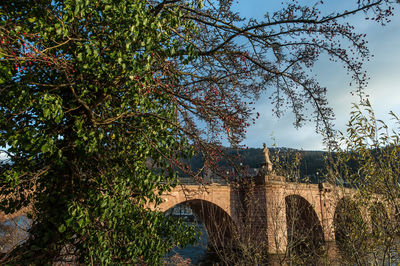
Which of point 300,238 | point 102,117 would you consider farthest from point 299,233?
point 102,117

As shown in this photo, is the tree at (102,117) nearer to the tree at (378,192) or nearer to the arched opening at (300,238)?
the tree at (378,192)

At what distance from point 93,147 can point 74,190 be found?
4.45ft

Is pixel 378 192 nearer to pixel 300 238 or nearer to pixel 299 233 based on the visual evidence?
pixel 300 238

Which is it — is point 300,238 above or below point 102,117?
below

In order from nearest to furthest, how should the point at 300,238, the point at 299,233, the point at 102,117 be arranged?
the point at 102,117
the point at 300,238
the point at 299,233

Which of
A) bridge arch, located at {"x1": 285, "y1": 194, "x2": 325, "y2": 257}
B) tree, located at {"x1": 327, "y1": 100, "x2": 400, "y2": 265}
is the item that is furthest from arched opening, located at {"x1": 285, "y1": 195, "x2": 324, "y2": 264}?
tree, located at {"x1": 327, "y1": 100, "x2": 400, "y2": 265}

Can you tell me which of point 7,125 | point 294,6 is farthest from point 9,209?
point 294,6

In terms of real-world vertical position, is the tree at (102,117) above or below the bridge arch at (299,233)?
above

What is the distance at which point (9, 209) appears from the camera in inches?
200

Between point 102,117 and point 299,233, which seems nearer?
point 102,117

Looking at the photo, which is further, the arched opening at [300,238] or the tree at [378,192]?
the arched opening at [300,238]

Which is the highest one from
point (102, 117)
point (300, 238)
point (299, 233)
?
point (102, 117)

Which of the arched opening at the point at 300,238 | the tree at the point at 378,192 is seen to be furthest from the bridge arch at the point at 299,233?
the tree at the point at 378,192

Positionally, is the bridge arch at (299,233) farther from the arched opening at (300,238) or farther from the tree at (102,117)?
the tree at (102,117)
